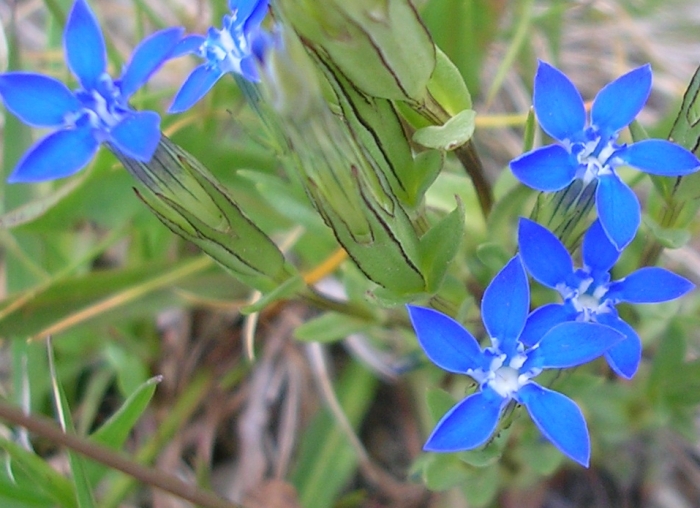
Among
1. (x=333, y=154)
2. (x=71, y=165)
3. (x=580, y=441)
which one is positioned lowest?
(x=580, y=441)

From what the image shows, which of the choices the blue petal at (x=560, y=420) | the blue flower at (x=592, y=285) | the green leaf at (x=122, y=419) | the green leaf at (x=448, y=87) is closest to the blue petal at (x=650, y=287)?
the blue flower at (x=592, y=285)

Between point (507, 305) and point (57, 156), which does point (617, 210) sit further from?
point (57, 156)

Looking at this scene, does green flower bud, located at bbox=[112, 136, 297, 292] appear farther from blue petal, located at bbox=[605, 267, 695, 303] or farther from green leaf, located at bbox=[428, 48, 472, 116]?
blue petal, located at bbox=[605, 267, 695, 303]

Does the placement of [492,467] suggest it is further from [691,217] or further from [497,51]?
[497,51]

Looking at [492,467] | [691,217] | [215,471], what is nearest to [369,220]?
[691,217]

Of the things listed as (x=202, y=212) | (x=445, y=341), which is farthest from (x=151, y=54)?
(x=445, y=341)

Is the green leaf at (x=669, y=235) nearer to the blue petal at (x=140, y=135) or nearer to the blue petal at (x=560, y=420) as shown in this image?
the blue petal at (x=560, y=420)
